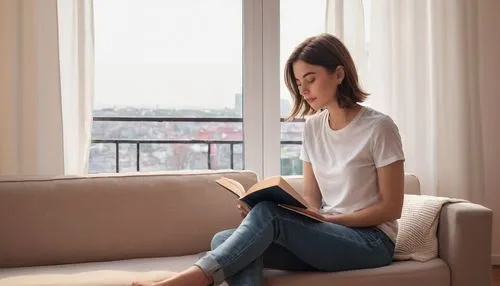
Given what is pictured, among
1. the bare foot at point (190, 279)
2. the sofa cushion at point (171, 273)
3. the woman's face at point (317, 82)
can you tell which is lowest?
the sofa cushion at point (171, 273)

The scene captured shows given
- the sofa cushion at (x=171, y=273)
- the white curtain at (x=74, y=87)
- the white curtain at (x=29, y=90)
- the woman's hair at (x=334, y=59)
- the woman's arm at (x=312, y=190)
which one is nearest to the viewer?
the sofa cushion at (x=171, y=273)

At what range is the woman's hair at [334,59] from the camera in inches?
78.4

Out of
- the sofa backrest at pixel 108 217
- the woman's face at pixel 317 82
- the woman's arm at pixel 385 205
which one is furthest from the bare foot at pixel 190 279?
the woman's face at pixel 317 82

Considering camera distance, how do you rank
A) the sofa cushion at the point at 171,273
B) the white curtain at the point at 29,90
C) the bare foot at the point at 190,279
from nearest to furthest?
the bare foot at the point at 190,279, the sofa cushion at the point at 171,273, the white curtain at the point at 29,90

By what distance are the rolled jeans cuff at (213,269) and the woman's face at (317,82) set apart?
72 centimetres

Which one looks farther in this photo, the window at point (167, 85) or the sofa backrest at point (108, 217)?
the window at point (167, 85)

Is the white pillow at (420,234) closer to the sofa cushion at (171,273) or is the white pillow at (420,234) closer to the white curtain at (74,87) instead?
the sofa cushion at (171,273)

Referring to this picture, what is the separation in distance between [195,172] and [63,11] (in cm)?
107

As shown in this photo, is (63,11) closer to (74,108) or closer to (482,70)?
(74,108)

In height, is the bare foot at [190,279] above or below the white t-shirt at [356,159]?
below

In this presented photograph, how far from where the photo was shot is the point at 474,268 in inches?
79.0

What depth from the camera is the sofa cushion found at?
1868mm

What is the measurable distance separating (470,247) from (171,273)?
42.9 inches

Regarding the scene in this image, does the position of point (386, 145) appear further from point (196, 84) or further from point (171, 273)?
point (196, 84)
